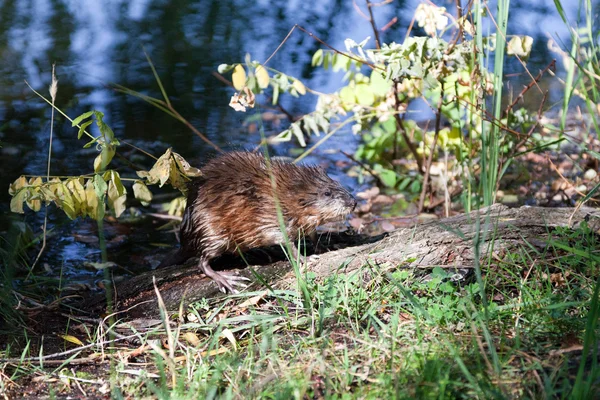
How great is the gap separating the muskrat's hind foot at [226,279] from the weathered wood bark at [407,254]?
36mm

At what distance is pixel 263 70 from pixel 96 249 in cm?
163

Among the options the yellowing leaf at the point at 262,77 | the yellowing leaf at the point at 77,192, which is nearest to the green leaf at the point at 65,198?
the yellowing leaf at the point at 77,192

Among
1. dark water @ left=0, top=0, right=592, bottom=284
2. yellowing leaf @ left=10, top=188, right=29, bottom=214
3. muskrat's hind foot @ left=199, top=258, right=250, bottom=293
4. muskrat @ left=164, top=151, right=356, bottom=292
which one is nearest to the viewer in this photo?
yellowing leaf @ left=10, top=188, right=29, bottom=214

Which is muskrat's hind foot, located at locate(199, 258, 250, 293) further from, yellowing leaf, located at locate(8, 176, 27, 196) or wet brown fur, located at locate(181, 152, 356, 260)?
yellowing leaf, located at locate(8, 176, 27, 196)

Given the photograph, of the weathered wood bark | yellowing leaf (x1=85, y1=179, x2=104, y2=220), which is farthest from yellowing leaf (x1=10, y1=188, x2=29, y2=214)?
the weathered wood bark

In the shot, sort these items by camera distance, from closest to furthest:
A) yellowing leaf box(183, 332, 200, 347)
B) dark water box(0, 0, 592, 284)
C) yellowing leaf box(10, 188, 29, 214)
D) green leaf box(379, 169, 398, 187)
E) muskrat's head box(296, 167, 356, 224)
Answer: yellowing leaf box(183, 332, 200, 347)
yellowing leaf box(10, 188, 29, 214)
muskrat's head box(296, 167, 356, 224)
green leaf box(379, 169, 398, 187)
dark water box(0, 0, 592, 284)

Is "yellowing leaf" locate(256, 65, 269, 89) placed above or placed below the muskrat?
above

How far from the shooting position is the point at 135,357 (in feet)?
9.31

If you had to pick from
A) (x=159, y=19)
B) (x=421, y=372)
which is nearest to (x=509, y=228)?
(x=421, y=372)

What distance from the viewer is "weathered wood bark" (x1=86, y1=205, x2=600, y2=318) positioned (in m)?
3.20

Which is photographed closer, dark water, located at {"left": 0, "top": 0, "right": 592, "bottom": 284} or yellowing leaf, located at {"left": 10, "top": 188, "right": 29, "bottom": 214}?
yellowing leaf, located at {"left": 10, "top": 188, "right": 29, "bottom": 214}

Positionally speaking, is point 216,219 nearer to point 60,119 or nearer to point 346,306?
point 346,306

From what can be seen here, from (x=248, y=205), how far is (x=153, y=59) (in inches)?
171

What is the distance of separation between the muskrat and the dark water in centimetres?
139
